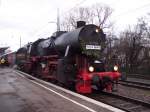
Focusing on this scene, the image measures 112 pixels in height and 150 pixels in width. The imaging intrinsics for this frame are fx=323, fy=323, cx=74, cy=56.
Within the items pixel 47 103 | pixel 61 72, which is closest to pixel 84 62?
pixel 61 72

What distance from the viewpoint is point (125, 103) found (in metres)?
14.0

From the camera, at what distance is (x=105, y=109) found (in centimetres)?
1109

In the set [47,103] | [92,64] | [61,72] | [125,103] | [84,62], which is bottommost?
[125,103]

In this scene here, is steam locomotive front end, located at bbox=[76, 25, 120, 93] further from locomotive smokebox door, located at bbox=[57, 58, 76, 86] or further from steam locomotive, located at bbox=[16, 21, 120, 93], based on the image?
locomotive smokebox door, located at bbox=[57, 58, 76, 86]

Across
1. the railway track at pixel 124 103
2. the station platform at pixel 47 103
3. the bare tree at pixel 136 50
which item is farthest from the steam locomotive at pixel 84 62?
the bare tree at pixel 136 50

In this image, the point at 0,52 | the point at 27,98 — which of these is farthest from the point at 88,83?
the point at 0,52

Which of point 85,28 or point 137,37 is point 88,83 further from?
point 137,37

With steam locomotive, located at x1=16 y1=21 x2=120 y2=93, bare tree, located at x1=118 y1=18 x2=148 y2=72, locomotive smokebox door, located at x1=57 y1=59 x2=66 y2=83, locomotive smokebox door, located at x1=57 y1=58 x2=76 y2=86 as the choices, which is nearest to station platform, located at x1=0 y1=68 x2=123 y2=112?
steam locomotive, located at x1=16 y1=21 x2=120 y2=93

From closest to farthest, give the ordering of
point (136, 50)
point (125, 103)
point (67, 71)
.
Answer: point (125, 103) < point (67, 71) < point (136, 50)

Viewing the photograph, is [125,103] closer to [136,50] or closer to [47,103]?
[47,103]

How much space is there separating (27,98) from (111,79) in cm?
459

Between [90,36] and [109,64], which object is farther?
[109,64]

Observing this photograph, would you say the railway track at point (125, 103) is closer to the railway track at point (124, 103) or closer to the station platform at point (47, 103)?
the railway track at point (124, 103)

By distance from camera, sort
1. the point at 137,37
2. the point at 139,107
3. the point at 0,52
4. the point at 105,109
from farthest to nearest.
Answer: the point at 0,52 < the point at 137,37 < the point at 139,107 < the point at 105,109
